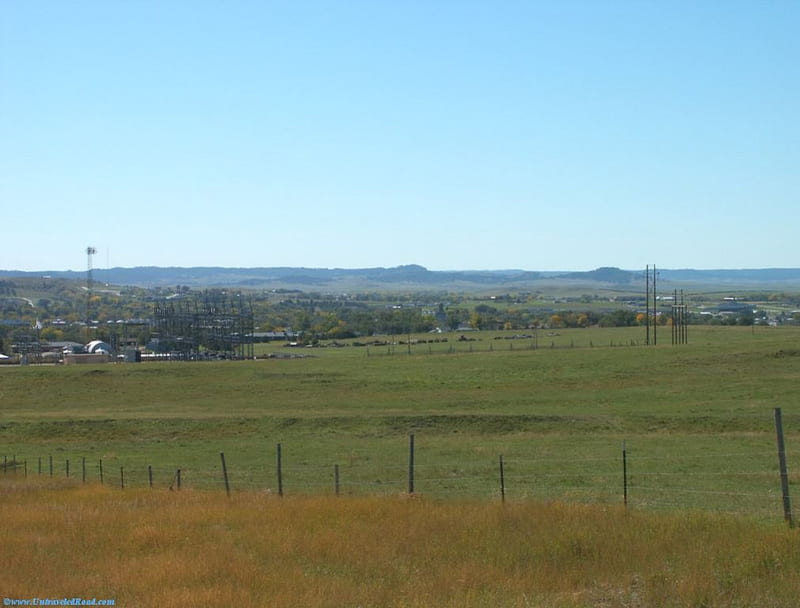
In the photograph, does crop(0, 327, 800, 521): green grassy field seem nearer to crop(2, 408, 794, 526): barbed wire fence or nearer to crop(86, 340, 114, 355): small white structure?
crop(2, 408, 794, 526): barbed wire fence

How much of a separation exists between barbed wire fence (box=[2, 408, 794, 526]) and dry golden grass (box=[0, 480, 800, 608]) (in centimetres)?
365

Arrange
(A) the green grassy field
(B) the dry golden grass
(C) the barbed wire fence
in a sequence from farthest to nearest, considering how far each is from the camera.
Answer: (A) the green grassy field
(C) the barbed wire fence
(B) the dry golden grass

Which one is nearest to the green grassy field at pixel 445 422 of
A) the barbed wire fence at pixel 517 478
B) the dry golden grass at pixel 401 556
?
the barbed wire fence at pixel 517 478

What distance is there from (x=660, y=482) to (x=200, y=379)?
58.5 m

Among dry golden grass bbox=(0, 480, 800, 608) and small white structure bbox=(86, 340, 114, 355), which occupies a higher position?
dry golden grass bbox=(0, 480, 800, 608)

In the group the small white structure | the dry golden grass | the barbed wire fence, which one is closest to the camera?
the dry golden grass

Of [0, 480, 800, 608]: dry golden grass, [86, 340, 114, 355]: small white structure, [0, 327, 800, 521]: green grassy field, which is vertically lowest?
[86, 340, 114, 355]: small white structure

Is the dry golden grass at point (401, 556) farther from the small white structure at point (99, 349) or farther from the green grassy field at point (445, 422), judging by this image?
the small white structure at point (99, 349)

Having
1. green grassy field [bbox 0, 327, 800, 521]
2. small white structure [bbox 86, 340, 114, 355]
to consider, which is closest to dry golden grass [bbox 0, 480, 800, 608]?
green grassy field [bbox 0, 327, 800, 521]

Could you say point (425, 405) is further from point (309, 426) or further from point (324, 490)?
point (324, 490)

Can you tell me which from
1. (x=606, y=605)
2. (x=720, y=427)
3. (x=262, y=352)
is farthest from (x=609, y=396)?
(x=262, y=352)

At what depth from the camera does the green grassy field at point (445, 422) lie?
27125mm

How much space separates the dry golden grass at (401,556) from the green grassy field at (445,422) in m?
4.38

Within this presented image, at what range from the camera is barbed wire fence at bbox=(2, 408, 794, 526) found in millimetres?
21625
